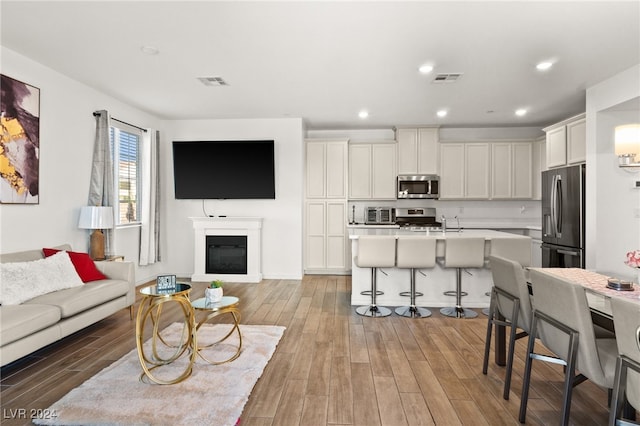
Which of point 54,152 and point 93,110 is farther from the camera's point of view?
point 93,110

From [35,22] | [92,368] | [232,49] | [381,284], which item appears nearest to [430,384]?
[381,284]

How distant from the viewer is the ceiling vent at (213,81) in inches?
175

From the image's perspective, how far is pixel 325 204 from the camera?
7020 mm

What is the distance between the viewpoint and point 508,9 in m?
2.81

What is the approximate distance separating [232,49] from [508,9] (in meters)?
2.37

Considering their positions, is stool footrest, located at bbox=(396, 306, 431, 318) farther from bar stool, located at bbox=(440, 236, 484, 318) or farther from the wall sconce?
the wall sconce

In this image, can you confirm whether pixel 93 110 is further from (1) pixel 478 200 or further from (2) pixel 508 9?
(1) pixel 478 200

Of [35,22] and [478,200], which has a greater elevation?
[35,22]

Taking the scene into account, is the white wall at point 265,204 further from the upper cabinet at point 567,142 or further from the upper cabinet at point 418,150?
the upper cabinet at point 567,142

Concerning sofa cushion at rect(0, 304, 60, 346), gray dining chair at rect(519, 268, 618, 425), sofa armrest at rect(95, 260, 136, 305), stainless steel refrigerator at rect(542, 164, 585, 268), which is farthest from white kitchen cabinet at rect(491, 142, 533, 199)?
sofa cushion at rect(0, 304, 60, 346)

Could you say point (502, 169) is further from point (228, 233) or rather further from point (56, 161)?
point (56, 161)

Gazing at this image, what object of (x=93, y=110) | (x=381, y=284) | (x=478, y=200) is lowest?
(x=381, y=284)

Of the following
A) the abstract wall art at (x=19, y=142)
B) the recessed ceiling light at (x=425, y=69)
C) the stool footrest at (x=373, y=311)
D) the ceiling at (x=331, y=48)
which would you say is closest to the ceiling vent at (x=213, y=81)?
the ceiling at (x=331, y=48)

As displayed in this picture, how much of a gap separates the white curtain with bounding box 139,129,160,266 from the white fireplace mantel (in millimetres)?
623
